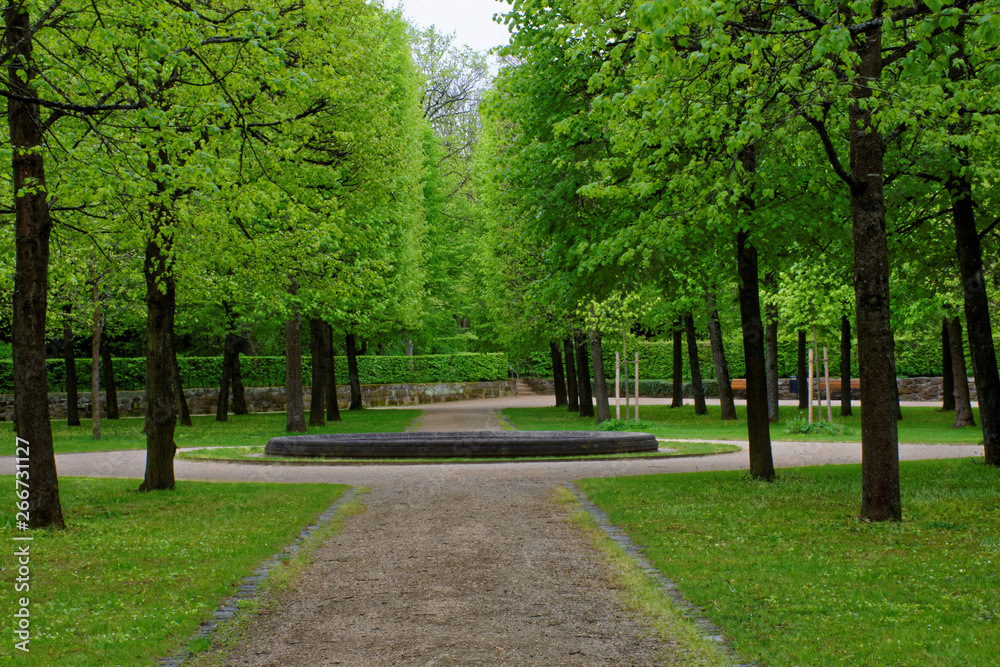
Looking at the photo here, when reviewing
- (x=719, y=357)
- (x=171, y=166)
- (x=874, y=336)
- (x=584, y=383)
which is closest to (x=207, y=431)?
(x=584, y=383)

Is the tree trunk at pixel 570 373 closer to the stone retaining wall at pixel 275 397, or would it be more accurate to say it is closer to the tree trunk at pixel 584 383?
the tree trunk at pixel 584 383

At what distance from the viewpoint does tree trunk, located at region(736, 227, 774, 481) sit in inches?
489

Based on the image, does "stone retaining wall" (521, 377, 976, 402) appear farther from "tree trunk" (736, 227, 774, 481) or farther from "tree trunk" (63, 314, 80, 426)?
"tree trunk" (63, 314, 80, 426)

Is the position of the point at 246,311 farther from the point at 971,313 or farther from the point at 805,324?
the point at 971,313

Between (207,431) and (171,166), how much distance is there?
64.3ft

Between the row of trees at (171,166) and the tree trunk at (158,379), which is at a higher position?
the row of trees at (171,166)

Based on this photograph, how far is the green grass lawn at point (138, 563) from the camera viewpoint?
17.3ft

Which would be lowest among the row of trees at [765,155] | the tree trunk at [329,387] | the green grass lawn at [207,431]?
the green grass lawn at [207,431]

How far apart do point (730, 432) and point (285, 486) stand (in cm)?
1466

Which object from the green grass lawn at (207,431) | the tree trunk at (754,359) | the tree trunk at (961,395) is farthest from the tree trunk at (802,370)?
the tree trunk at (754,359)

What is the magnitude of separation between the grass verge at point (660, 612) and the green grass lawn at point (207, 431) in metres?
15.7

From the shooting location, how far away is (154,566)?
7352 millimetres

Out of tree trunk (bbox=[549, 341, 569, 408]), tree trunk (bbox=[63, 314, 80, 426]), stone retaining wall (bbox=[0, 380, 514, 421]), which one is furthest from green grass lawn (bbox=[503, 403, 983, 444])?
tree trunk (bbox=[63, 314, 80, 426])

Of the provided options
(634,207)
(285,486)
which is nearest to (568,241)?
(634,207)
